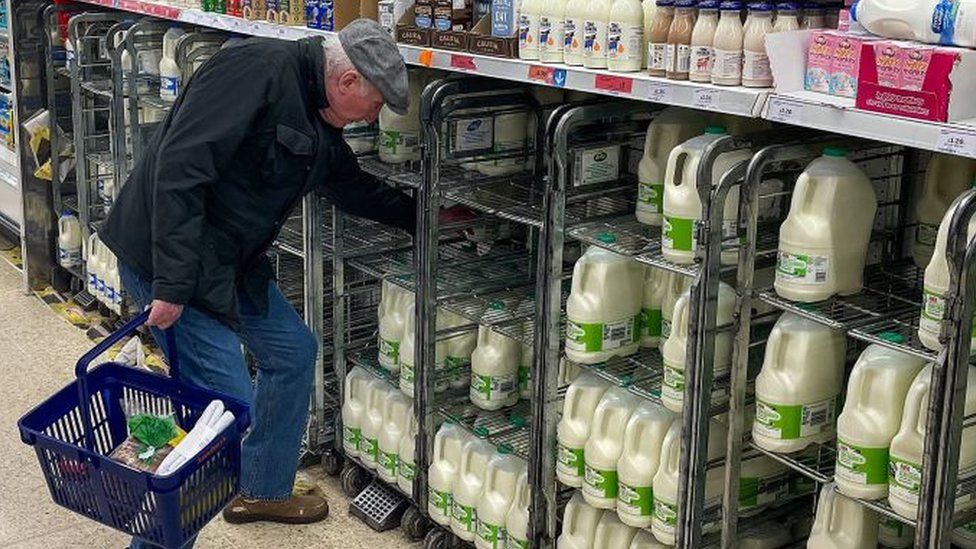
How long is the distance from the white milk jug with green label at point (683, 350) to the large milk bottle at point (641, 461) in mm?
114

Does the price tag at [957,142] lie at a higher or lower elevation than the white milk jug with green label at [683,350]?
higher

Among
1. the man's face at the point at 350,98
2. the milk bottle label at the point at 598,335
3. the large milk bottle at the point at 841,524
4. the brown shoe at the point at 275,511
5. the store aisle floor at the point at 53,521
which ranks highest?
the man's face at the point at 350,98

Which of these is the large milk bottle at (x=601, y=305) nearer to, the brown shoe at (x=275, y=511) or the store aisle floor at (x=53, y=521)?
the store aisle floor at (x=53, y=521)

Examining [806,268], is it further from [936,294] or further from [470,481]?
[470,481]

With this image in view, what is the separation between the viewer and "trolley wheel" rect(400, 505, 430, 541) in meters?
4.14

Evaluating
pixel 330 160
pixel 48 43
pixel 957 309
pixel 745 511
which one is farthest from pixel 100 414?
pixel 48 43

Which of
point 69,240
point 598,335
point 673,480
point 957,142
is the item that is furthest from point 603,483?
point 69,240

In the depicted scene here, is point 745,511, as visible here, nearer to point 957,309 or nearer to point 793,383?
point 793,383

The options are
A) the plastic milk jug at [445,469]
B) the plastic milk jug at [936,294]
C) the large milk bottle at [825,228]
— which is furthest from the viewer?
the plastic milk jug at [445,469]

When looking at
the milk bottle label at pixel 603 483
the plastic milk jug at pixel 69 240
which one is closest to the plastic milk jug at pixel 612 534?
the milk bottle label at pixel 603 483

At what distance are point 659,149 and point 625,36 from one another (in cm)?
33

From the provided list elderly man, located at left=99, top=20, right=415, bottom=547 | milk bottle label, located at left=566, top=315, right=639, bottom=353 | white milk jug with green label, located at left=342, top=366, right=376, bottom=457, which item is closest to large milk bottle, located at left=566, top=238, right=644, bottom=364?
milk bottle label, located at left=566, top=315, right=639, bottom=353

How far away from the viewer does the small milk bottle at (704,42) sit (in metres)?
2.90

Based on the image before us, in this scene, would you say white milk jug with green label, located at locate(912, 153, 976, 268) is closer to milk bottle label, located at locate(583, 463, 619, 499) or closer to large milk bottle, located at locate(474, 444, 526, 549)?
milk bottle label, located at locate(583, 463, 619, 499)
